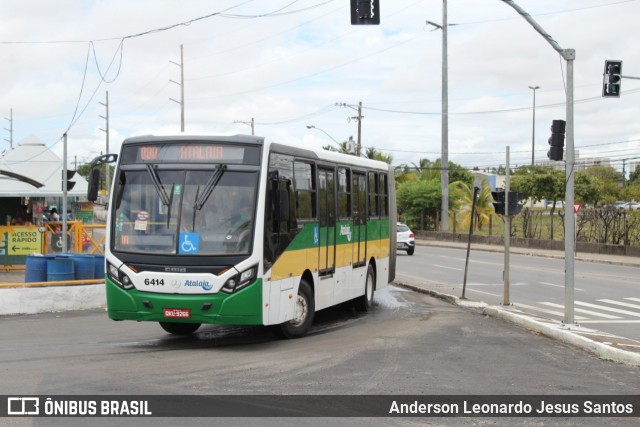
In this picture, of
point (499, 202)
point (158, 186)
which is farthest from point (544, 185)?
point (158, 186)

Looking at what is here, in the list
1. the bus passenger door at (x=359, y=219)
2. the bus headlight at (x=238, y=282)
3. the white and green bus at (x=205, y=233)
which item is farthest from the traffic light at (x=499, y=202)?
the bus headlight at (x=238, y=282)

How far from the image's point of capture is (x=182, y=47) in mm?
66000

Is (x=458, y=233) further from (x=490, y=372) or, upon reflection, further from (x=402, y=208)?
(x=490, y=372)

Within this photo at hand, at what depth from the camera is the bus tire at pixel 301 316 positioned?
12.5 m

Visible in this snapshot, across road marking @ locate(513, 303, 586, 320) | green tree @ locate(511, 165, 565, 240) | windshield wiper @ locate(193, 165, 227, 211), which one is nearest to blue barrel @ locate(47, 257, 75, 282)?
windshield wiper @ locate(193, 165, 227, 211)

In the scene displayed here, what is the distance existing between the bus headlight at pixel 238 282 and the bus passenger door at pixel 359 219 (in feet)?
16.3

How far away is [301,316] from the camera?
42.6ft

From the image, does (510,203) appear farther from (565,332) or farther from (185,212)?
(185,212)

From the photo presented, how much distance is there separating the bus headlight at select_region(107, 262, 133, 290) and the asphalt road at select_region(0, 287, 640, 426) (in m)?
0.89

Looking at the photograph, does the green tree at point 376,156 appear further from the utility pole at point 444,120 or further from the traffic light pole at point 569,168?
the traffic light pole at point 569,168

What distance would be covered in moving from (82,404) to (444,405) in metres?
→ 3.56

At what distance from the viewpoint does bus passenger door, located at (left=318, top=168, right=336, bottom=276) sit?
1394 centimetres

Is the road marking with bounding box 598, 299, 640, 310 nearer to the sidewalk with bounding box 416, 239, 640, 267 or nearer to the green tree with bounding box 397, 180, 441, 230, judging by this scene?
the sidewalk with bounding box 416, 239, 640, 267

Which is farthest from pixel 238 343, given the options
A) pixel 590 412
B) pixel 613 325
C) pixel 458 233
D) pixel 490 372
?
pixel 458 233
